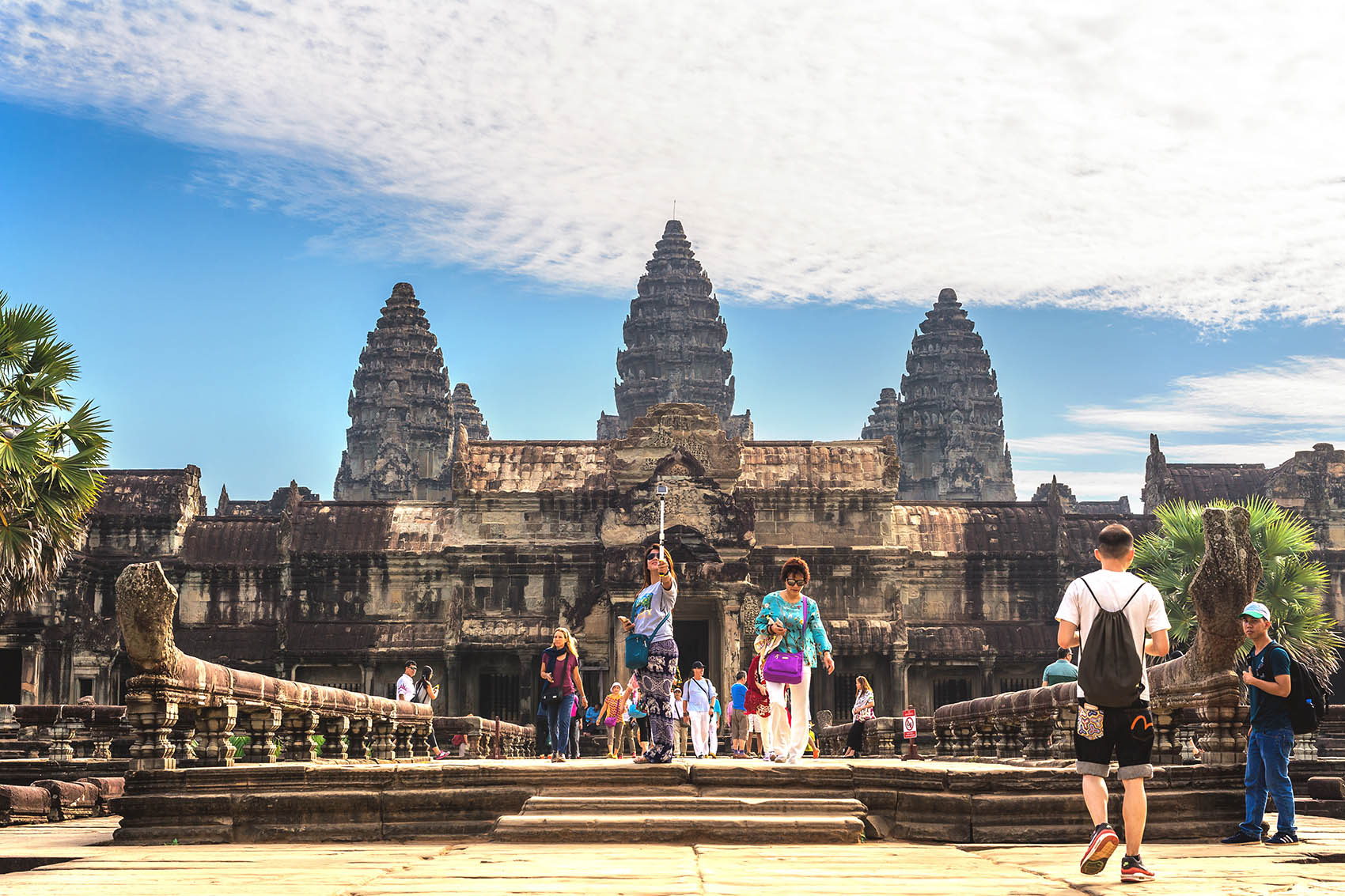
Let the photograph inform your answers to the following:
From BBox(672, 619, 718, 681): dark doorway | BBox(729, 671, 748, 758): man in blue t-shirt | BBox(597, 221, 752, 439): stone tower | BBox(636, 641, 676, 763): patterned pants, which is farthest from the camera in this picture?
BBox(597, 221, 752, 439): stone tower

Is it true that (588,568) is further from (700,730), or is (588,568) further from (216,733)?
(216,733)

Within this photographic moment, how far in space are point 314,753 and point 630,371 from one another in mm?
70975

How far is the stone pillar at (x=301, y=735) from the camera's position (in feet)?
44.6

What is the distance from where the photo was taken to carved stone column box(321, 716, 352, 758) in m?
15.0

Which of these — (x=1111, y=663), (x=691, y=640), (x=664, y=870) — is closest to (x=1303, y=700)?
(x=1111, y=663)

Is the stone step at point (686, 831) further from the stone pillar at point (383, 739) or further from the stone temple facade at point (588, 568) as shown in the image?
the stone temple facade at point (588, 568)

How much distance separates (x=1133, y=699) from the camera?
24.0ft

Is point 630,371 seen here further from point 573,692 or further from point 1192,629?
point 573,692

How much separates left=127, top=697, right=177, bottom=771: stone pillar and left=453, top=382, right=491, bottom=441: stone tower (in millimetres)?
74182

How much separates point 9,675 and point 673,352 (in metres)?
52.9

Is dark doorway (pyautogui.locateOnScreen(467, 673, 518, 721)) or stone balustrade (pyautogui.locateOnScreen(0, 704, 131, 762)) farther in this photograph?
dark doorway (pyautogui.locateOnScreen(467, 673, 518, 721))

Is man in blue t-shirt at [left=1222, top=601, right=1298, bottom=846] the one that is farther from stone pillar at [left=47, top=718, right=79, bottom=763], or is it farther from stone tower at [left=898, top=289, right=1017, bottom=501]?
stone tower at [left=898, top=289, right=1017, bottom=501]

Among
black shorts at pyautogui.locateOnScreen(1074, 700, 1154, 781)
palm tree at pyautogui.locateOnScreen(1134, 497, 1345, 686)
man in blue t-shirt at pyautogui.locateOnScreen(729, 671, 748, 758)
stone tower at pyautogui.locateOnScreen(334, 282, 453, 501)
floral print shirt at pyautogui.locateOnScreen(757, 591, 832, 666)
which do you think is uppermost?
stone tower at pyautogui.locateOnScreen(334, 282, 453, 501)

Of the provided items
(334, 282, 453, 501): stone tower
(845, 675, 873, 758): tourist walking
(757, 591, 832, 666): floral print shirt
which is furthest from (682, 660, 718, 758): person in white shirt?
(334, 282, 453, 501): stone tower
